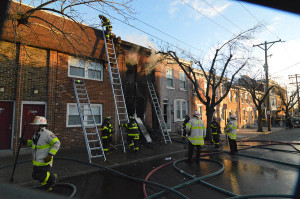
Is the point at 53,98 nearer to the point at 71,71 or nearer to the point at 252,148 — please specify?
the point at 71,71

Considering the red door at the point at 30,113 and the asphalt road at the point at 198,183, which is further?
the red door at the point at 30,113

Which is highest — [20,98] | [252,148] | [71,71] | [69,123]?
[71,71]

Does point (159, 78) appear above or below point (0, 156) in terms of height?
above

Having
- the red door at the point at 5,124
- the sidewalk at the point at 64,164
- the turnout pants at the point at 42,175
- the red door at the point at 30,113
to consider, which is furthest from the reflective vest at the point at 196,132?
the red door at the point at 5,124

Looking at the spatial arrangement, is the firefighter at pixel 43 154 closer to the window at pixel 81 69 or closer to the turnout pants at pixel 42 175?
the turnout pants at pixel 42 175

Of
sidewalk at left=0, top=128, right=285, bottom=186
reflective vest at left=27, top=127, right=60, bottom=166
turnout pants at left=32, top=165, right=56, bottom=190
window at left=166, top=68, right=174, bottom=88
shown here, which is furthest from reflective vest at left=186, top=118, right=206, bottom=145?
window at left=166, top=68, right=174, bottom=88

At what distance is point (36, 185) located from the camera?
4586mm

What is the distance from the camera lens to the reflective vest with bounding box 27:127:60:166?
4055 millimetres

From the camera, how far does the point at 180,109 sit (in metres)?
16.0

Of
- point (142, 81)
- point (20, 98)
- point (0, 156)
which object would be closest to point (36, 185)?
point (0, 156)

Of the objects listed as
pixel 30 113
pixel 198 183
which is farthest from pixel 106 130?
pixel 198 183

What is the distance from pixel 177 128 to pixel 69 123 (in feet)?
28.3

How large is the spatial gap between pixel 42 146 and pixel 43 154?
18 cm

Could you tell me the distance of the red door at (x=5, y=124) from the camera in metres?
7.47
